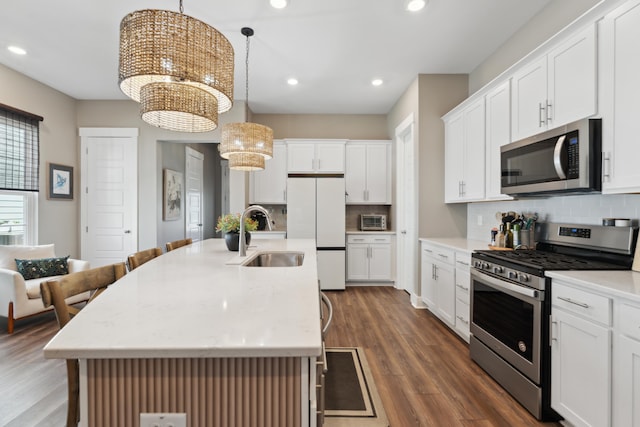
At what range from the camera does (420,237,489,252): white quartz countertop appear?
2863mm

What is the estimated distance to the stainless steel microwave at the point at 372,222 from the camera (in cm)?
514

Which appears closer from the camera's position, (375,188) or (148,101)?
(148,101)

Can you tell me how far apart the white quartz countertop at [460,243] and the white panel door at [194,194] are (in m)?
4.29

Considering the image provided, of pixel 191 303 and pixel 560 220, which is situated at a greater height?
pixel 560 220

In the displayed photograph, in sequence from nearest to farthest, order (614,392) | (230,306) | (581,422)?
(230,306)
(614,392)
(581,422)

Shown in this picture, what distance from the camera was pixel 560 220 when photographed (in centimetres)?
242

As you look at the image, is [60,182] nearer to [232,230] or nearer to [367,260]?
[232,230]

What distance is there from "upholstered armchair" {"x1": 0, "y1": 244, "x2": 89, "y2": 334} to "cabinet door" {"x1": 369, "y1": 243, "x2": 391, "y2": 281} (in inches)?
149

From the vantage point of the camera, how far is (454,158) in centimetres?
354

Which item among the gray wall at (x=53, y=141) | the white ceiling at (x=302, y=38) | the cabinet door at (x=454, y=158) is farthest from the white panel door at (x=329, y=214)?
the gray wall at (x=53, y=141)

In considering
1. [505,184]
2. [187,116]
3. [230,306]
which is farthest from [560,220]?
[187,116]

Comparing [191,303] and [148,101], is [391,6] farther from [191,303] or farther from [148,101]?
[191,303]

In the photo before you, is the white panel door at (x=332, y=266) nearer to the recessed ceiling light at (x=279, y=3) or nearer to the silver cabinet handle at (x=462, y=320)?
the silver cabinet handle at (x=462, y=320)

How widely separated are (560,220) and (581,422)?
143cm
